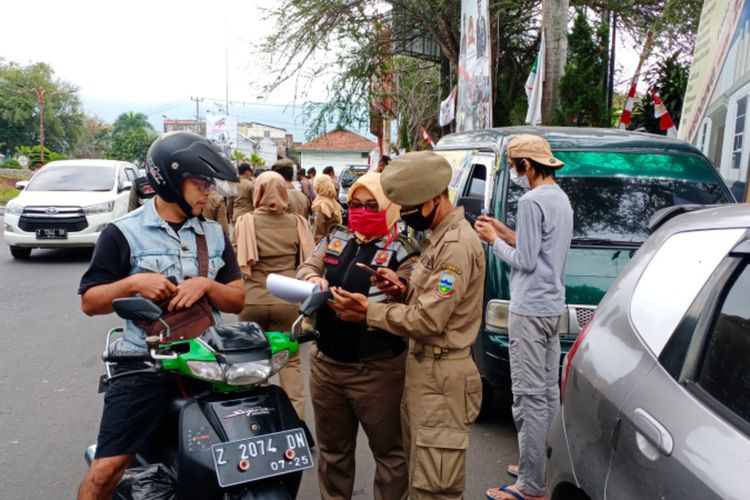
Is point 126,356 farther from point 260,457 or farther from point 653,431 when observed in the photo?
point 653,431

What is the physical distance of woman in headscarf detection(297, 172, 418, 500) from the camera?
314 centimetres

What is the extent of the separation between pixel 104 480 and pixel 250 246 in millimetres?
2380

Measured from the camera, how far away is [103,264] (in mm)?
2695

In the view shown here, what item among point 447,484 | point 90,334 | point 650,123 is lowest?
point 90,334

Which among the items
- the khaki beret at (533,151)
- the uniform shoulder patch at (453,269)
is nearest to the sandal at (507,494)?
the uniform shoulder patch at (453,269)

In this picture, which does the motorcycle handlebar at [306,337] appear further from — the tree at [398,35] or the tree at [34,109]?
the tree at [34,109]

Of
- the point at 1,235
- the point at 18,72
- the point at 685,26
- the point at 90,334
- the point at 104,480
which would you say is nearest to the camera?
the point at 104,480

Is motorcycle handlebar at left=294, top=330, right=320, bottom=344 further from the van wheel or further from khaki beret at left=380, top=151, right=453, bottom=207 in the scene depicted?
the van wheel

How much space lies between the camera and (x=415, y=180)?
2.76 metres

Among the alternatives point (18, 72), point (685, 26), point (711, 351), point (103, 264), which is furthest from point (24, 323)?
point (18, 72)

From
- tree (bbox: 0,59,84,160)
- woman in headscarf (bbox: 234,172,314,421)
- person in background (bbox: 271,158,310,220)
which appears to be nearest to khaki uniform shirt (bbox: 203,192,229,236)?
person in background (bbox: 271,158,310,220)

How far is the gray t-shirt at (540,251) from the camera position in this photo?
3.72m

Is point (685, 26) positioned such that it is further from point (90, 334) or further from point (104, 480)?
point (104, 480)

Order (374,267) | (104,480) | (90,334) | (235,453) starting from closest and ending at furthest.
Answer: (235,453)
(104,480)
(374,267)
(90,334)
